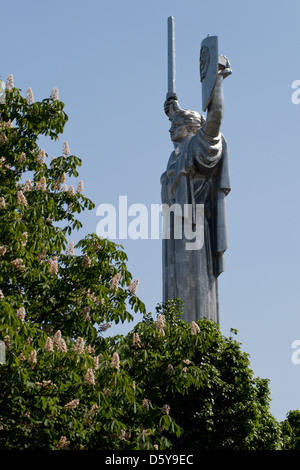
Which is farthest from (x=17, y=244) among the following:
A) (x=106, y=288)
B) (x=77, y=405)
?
(x=77, y=405)

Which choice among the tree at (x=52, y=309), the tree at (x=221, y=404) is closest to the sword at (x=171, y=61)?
the tree at (x=221, y=404)

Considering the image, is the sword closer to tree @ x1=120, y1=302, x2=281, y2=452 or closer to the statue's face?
the statue's face

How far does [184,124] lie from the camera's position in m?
26.2

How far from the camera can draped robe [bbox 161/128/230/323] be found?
24.3 meters

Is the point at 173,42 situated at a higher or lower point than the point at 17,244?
higher

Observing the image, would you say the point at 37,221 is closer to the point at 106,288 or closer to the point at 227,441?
the point at 106,288

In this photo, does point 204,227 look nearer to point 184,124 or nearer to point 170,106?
point 184,124

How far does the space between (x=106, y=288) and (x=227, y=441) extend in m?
7.53

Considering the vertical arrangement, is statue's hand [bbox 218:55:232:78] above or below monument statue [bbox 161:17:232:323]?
above

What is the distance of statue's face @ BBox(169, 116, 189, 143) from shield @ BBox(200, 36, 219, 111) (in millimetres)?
2131

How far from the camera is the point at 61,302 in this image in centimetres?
1359

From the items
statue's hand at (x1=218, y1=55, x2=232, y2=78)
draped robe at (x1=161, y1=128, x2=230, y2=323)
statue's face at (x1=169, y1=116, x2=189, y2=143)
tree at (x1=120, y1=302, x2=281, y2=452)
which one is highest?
statue's hand at (x1=218, y1=55, x2=232, y2=78)

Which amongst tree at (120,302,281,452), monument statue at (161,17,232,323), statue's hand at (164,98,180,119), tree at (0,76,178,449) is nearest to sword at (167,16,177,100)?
statue's hand at (164,98,180,119)
